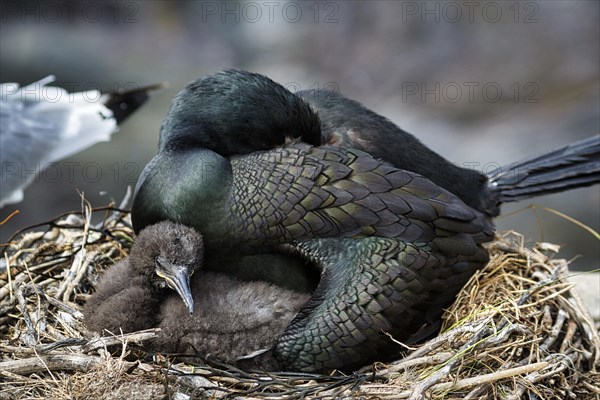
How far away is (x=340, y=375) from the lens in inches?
138

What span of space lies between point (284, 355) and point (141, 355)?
1.98ft

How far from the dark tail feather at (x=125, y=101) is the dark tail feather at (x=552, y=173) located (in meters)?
2.59

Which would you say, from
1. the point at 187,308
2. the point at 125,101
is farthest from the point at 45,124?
the point at 187,308

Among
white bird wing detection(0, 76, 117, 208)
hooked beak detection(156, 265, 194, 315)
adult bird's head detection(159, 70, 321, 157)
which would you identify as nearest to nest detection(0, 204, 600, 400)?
hooked beak detection(156, 265, 194, 315)

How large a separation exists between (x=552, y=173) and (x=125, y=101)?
121 inches

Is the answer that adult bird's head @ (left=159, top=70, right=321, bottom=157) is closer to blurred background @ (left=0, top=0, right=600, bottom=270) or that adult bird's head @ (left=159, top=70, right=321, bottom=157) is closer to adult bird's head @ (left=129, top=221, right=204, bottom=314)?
adult bird's head @ (left=129, top=221, right=204, bottom=314)

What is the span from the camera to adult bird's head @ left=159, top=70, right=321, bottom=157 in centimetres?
376

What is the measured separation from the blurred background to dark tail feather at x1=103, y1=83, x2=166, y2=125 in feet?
10.9

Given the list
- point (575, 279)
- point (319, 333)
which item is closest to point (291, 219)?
point (319, 333)

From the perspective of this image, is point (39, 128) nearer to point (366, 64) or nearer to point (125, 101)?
point (125, 101)

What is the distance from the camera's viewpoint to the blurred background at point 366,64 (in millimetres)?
9336

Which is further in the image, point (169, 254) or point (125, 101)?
point (125, 101)

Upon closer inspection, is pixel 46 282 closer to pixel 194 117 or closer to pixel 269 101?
pixel 194 117

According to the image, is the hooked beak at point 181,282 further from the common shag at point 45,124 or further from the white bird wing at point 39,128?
the white bird wing at point 39,128
